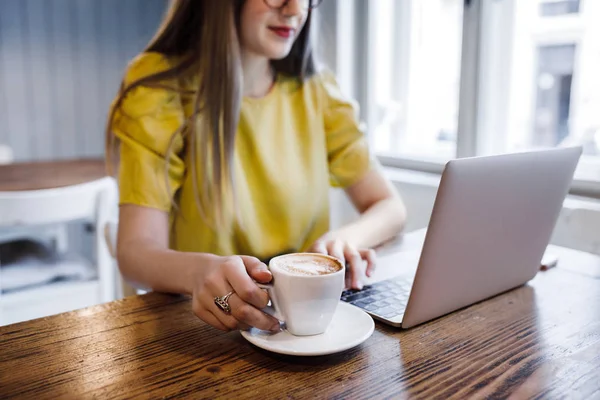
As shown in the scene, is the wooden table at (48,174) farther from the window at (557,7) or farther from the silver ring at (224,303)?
the window at (557,7)

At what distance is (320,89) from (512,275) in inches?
27.5

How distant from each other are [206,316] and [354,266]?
0.25 metres

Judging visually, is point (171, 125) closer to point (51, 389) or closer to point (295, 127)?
point (295, 127)

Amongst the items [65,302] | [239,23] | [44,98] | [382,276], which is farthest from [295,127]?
[44,98]

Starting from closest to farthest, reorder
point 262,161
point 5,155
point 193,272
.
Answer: point 193,272 < point 262,161 < point 5,155

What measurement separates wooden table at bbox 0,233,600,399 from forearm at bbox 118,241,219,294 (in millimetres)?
38

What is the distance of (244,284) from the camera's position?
611 millimetres

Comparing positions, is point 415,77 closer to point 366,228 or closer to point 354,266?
point 366,228

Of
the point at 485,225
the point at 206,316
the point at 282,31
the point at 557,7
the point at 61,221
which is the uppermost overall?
the point at 557,7

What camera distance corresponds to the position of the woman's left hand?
2.62ft

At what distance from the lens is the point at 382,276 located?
858 mm

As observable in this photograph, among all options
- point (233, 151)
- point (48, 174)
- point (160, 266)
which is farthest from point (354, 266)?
point (48, 174)

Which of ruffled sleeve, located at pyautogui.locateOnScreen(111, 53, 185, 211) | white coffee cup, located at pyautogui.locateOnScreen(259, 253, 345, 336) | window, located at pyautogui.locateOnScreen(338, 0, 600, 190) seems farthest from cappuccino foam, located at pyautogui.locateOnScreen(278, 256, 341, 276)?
window, located at pyautogui.locateOnScreen(338, 0, 600, 190)

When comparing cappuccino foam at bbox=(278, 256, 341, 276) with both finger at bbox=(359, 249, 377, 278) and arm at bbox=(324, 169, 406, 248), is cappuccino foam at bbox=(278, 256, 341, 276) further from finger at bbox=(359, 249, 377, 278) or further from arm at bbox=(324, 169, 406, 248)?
arm at bbox=(324, 169, 406, 248)
